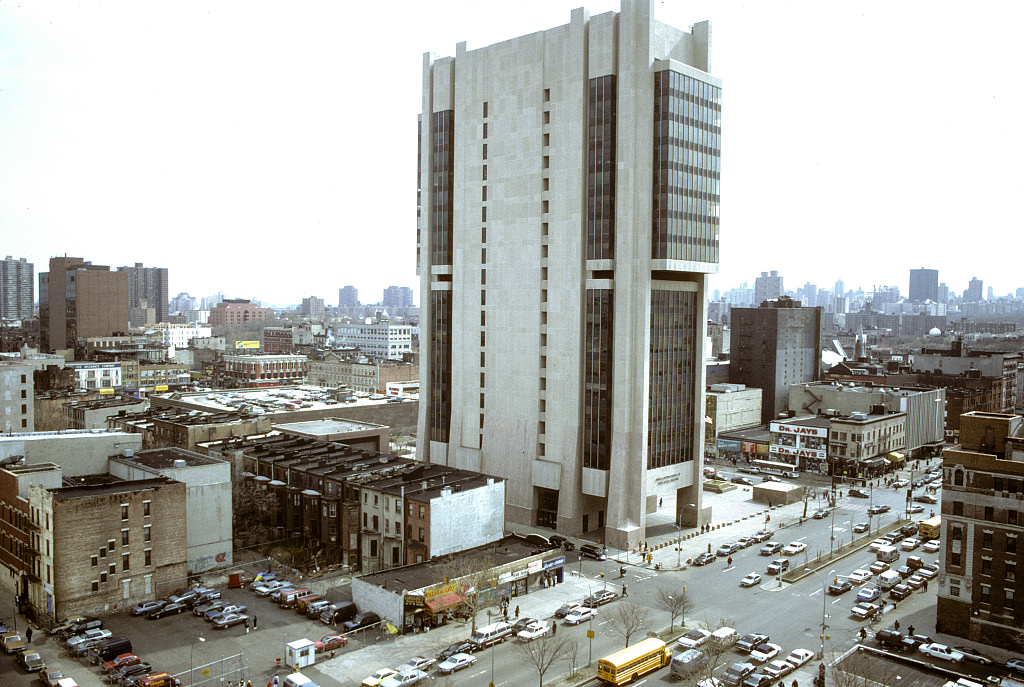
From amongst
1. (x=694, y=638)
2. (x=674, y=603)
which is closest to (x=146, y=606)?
(x=674, y=603)

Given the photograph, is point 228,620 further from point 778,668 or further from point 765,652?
point 778,668

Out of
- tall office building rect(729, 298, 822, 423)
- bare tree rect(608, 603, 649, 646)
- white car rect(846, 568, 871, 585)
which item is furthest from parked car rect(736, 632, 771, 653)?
tall office building rect(729, 298, 822, 423)

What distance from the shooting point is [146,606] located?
58906 millimetres

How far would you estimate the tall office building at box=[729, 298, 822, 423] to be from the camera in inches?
6152

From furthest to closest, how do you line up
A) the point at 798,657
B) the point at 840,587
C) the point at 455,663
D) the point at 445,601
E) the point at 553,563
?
the point at 553,563 → the point at 840,587 → the point at 445,601 → the point at 798,657 → the point at 455,663

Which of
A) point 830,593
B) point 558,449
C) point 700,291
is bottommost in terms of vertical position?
point 830,593

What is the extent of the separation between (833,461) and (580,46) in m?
71.7

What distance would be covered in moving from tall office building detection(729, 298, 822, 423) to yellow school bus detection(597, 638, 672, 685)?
111613mm

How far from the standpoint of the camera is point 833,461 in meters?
117

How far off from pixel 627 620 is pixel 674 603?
17.9ft

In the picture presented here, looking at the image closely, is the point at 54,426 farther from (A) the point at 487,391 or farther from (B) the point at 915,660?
(B) the point at 915,660

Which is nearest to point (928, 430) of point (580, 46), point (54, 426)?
point (580, 46)

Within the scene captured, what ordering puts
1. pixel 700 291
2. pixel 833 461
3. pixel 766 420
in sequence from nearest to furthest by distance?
pixel 700 291
pixel 833 461
pixel 766 420

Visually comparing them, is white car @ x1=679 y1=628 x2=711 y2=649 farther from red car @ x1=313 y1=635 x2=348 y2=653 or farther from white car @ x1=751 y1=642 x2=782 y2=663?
red car @ x1=313 y1=635 x2=348 y2=653
